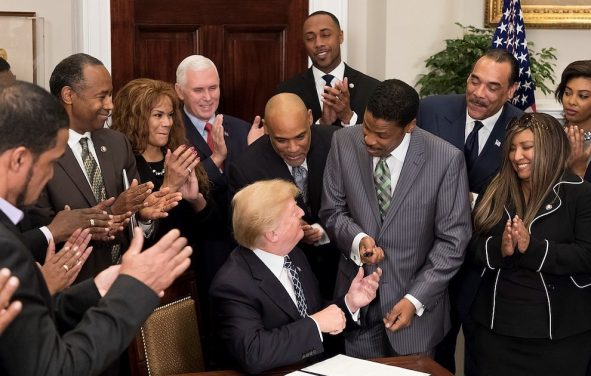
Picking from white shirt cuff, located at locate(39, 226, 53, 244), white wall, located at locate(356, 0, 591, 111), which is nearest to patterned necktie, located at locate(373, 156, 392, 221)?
white shirt cuff, located at locate(39, 226, 53, 244)

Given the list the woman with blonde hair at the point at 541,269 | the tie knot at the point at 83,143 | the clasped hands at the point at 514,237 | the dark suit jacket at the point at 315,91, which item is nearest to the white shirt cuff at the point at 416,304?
the woman with blonde hair at the point at 541,269

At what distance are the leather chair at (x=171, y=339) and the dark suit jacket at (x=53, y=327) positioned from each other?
0.99 m

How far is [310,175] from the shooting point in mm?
4258

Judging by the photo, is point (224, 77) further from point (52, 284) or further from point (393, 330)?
point (52, 284)

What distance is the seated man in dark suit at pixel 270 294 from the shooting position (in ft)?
10.2

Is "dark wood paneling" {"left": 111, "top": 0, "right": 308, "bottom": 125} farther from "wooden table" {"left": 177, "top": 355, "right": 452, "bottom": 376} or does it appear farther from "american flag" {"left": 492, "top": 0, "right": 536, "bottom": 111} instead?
"wooden table" {"left": 177, "top": 355, "right": 452, "bottom": 376}

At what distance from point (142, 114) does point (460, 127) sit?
1.53m

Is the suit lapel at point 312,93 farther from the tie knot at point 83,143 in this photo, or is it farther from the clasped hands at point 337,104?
the tie knot at point 83,143

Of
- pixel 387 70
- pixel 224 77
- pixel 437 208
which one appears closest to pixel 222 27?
pixel 224 77

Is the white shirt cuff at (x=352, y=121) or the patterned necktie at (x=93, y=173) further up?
the white shirt cuff at (x=352, y=121)

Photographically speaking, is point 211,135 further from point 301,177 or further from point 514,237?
point 514,237

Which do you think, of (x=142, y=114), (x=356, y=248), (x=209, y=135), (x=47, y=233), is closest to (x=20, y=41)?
(x=209, y=135)

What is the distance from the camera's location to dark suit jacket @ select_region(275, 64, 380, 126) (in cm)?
521

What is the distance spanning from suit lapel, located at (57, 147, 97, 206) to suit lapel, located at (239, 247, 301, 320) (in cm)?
82
